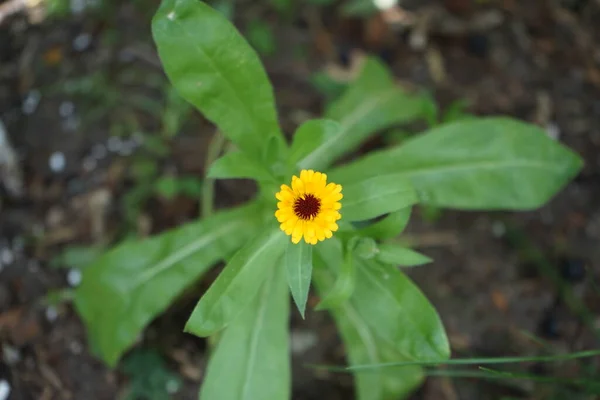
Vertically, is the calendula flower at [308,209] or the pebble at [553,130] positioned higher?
the calendula flower at [308,209]

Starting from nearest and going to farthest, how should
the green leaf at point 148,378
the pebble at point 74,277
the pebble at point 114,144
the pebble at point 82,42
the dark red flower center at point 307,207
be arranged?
the dark red flower center at point 307,207, the green leaf at point 148,378, the pebble at point 74,277, the pebble at point 114,144, the pebble at point 82,42

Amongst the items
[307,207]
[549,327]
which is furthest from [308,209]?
[549,327]

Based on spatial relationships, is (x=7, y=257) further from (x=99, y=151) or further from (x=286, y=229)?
(x=286, y=229)

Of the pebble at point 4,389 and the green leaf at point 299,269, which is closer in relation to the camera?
the green leaf at point 299,269

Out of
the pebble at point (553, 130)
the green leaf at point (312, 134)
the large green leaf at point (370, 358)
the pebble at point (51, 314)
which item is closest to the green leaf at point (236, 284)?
the green leaf at point (312, 134)

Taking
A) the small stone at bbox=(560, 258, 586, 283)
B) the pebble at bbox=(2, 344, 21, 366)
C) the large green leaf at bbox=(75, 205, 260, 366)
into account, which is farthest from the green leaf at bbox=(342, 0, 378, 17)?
the pebble at bbox=(2, 344, 21, 366)

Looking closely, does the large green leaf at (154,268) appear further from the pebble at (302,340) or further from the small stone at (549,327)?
the small stone at (549,327)

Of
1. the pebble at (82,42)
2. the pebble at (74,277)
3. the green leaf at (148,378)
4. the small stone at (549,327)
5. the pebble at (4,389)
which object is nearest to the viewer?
the pebble at (4,389)

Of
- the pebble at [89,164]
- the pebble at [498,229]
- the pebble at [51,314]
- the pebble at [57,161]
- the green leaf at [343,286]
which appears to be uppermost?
the pebble at [57,161]
